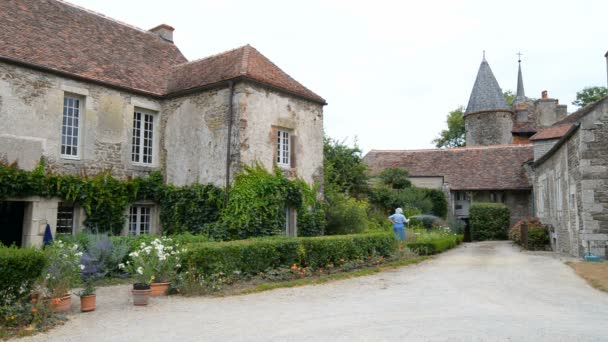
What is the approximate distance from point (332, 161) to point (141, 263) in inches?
599

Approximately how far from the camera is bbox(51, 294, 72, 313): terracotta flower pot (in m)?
7.24

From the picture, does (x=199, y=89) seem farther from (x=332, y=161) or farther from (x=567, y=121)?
→ (x=567, y=121)

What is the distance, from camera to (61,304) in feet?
24.6

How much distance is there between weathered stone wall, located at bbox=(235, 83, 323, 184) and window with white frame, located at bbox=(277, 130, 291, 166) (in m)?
0.24

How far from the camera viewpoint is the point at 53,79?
1334cm

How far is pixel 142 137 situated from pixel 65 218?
3.61m

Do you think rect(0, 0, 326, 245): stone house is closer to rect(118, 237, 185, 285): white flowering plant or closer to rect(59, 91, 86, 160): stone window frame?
rect(59, 91, 86, 160): stone window frame

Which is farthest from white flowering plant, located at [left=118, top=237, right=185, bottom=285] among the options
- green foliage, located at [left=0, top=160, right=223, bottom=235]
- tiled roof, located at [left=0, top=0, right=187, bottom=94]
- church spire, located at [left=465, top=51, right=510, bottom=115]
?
church spire, located at [left=465, top=51, right=510, bottom=115]

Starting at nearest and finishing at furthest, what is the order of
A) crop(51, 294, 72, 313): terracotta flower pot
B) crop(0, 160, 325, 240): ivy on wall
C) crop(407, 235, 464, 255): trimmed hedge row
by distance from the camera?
crop(51, 294, 72, 313): terracotta flower pot → crop(0, 160, 325, 240): ivy on wall → crop(407, 235, 464, 255): trimmed hedge row

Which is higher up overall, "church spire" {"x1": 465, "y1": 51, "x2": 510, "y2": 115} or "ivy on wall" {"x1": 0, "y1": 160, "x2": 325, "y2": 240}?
"church spire" {"x1": 465, "y1": 51, "x2": 510, "y2": 115}

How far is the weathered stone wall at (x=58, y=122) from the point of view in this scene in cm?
1238

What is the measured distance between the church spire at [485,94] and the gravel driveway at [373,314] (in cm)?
3267

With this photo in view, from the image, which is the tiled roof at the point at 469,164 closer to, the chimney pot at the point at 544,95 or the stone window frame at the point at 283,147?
the chimney pot at the point at 544,95

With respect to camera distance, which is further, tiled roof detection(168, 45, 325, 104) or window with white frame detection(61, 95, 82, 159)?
tiled roof detection(168, 45, 325, 104)
